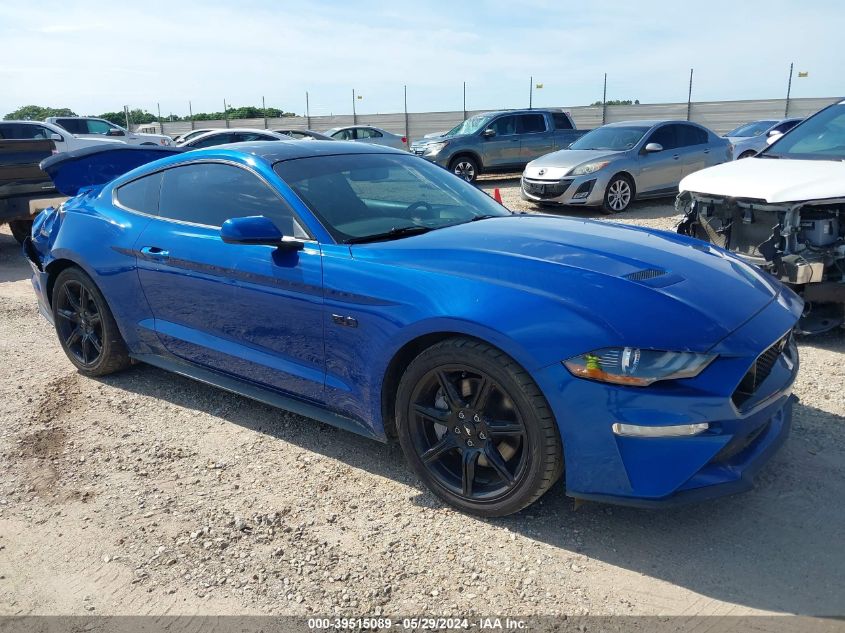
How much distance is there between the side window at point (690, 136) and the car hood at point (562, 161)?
1623 mm

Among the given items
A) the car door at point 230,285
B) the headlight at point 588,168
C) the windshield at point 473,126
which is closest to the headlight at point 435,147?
the windshield at point 473,126

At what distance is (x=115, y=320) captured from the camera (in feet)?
14.6

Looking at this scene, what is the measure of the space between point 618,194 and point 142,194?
28.3ft

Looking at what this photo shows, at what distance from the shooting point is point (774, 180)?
198 inches

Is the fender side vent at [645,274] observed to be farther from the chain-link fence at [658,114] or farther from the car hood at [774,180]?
the chain-link fence at [658,114]

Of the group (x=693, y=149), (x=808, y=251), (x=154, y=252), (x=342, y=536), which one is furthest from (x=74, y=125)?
(x=342, y=536)

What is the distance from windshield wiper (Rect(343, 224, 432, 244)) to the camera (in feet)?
10.9

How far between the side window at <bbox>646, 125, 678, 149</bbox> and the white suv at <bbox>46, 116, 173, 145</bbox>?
1506 cm

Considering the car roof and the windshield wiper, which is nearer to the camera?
the windshield wiper

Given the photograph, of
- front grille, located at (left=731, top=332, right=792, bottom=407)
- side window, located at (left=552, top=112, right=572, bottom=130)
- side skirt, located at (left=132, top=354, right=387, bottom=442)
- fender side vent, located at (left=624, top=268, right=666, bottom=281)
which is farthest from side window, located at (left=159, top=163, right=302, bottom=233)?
side window, located at (left=552, top=112, right=572, bottom=130)

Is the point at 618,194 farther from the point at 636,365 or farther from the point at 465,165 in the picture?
the point at 636,365

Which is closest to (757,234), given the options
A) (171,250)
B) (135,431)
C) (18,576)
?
(171,250)

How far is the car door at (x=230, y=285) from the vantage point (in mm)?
3359

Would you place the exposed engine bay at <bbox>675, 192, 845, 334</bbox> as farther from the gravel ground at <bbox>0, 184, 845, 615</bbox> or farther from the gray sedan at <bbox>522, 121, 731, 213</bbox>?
the gray sedan at <bbox>522, 121, 731, 213</bbox>
